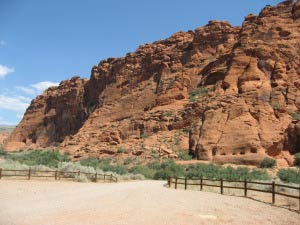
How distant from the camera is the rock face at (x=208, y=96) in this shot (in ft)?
143

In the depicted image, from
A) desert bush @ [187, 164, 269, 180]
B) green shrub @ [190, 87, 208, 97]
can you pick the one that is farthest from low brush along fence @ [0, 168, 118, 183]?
green shrub @ [190, 87, 208, 97]

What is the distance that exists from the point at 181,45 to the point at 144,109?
14.9 m

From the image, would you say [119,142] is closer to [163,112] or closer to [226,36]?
[163,112]

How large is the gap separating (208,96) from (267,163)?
59.5 ft

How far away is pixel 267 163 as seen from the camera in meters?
37.7

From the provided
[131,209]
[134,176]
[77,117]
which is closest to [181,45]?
[77,117]

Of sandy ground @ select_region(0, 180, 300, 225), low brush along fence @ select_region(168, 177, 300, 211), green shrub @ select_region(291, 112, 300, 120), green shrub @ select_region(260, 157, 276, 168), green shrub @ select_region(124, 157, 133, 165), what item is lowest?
sandy ground @ select_region(0, 180, 300, 225)

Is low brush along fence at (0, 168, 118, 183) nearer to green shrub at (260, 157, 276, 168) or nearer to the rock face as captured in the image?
green shrub at (260, 157, 276, 168)

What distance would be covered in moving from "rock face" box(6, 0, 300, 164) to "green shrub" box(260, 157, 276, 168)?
1.16 metres

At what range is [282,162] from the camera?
3950cm

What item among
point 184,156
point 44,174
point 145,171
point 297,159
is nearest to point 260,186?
point 44,174

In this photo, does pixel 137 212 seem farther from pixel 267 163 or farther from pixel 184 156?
pixel 184 156

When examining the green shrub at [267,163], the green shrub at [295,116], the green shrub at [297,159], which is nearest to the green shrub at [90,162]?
the green shrub at [267,163]

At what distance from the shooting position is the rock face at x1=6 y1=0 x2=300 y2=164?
143 feet
